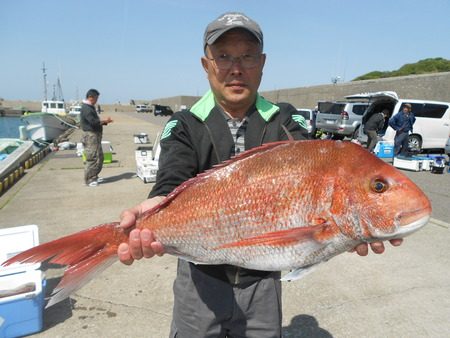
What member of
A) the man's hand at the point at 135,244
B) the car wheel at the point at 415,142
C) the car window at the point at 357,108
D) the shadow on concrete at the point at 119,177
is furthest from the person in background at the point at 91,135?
the car window at the point at 357,108

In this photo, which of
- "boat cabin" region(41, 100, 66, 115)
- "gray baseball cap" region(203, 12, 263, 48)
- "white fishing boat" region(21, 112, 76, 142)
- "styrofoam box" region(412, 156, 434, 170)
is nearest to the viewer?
"gray baseball cap" region(203, 12, 263, 48)

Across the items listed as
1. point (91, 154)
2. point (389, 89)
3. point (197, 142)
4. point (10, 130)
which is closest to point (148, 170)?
point (91, 154)

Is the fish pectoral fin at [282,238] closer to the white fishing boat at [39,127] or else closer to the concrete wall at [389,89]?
the concrete wall at [389,89]

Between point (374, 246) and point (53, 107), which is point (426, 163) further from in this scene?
point (53, 107)

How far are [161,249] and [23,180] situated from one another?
29.2ft

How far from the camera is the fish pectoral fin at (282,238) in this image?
1420 mm

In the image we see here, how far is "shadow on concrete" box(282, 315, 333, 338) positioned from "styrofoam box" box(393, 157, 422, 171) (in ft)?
29.6

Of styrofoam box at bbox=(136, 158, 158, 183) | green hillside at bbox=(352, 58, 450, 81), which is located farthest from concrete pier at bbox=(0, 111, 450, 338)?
green hillside at bbox=(352, 58, 450, 81)

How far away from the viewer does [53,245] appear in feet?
4.61

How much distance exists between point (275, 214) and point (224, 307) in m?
0.69

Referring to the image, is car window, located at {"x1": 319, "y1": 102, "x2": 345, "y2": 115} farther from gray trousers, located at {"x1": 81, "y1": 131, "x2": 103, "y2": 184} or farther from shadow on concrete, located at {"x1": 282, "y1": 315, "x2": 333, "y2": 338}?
shadow on concrete, located at {"x1": 282, "y1": 315, "x2": 333, "y2": 338}

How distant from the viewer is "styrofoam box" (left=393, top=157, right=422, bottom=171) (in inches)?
404

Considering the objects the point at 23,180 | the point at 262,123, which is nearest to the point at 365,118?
the point at 23,180

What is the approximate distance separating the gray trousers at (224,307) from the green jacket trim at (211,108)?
0.88 m
